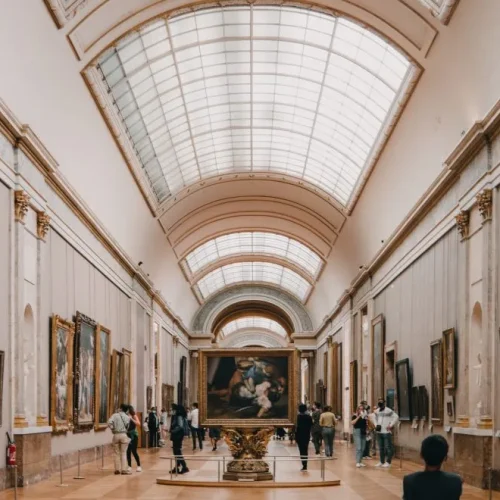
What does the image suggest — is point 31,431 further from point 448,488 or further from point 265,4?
point 448,488

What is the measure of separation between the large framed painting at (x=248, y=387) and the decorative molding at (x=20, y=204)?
4877mm

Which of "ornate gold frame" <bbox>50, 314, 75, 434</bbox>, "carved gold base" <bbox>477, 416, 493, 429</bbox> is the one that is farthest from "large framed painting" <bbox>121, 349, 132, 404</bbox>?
"carved gold base" <bbox>477, 416, 493, 429</bbox>

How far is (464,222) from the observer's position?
2148 cm

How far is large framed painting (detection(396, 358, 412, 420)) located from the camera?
29.0 m

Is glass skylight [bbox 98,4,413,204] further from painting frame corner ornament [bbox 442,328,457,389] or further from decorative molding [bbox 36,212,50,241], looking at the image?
painting frame corner ornament [bbox 442,328,457,389]

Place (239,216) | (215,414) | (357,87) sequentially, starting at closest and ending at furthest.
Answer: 1. (215,414)
2. (357,87)
3. (239,216)

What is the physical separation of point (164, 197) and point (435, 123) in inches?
719

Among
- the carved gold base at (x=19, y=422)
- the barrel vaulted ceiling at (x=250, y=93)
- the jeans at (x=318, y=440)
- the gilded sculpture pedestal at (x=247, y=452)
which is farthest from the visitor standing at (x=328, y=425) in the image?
the carved gold base at (x=19, y=422)

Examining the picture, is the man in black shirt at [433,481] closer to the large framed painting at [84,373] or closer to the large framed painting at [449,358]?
the large framed painting at [449,358]

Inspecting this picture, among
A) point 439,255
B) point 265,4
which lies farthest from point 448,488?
point 265,4

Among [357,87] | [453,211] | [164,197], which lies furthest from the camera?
[164,197]

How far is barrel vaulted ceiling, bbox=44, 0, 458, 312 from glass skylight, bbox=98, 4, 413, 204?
0.06 metres

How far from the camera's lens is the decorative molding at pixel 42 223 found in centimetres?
2178

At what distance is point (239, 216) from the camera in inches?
1879
